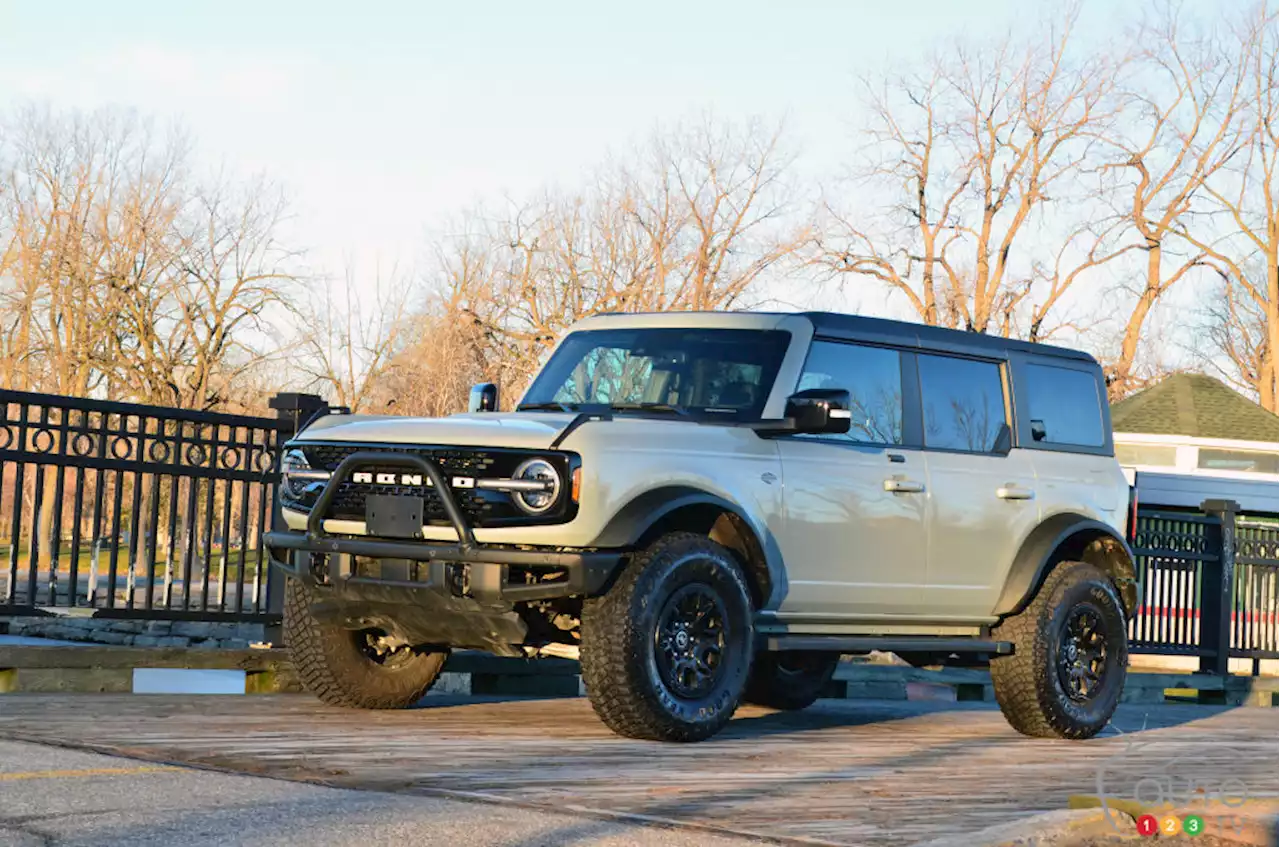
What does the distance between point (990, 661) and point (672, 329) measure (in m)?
2.56

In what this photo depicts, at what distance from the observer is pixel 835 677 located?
12.7 meters

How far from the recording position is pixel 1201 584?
16.2m

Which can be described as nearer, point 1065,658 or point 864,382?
point 864,382

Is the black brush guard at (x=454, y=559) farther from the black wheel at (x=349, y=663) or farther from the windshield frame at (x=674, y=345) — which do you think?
the windshield frame at (x=674, y=345)

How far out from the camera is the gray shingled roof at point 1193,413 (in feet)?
134

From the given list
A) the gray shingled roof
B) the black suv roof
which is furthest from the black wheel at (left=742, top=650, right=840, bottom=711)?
the gray shingled roof

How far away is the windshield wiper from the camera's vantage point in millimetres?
8523

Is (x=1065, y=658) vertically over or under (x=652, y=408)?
under

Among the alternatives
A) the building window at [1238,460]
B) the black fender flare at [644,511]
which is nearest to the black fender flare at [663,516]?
the black fender flare at [644,511]

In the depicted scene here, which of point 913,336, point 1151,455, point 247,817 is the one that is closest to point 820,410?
point 913,336

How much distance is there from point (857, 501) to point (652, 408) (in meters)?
1.14

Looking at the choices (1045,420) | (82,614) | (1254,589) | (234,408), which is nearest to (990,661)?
(1045,420)

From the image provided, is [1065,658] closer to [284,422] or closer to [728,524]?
[728,524]

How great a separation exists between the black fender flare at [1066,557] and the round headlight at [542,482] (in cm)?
314
